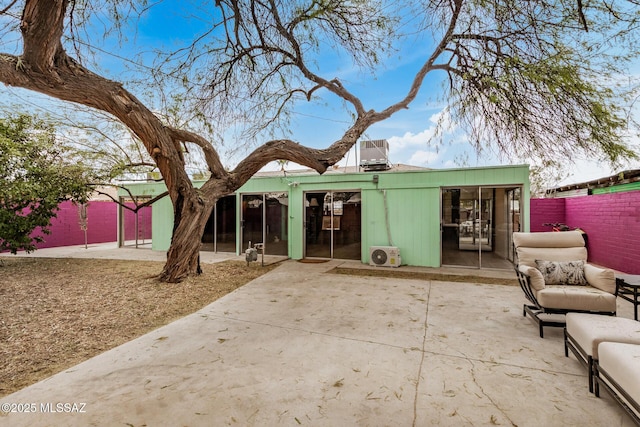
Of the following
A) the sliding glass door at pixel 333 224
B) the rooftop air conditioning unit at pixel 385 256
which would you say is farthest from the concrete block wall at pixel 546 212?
the sliding glass door at pixel 333 224

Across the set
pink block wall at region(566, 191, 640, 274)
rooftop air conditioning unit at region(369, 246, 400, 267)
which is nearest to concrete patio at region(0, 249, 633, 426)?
pink block wall at region(566, 191, 640, 274)

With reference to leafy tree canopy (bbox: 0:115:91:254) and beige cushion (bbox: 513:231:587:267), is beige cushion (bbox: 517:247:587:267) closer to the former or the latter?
beige cushion (bbox: 513:231:587:267)

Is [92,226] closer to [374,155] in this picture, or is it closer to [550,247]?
[374,155]

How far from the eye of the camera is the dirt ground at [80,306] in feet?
8.89

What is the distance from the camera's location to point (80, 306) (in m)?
4.11

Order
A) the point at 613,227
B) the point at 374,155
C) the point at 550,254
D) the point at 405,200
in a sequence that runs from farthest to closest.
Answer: the point at 374,155
the point at 405,200
the point at 613,227
the point at 550,254

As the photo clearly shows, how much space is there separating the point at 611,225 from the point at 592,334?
258 inches

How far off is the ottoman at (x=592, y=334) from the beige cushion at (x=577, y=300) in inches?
18.3

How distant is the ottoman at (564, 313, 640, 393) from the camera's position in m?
2.15

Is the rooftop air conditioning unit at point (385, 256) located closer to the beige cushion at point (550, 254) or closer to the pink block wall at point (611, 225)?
the beige cushion at point (550, 254)

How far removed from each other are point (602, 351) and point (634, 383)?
1.23 feet

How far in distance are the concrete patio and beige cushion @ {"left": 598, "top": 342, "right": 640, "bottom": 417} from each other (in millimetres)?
286

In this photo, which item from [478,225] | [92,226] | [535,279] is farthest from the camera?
[92,226]

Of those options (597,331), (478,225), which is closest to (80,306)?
(597,331)
